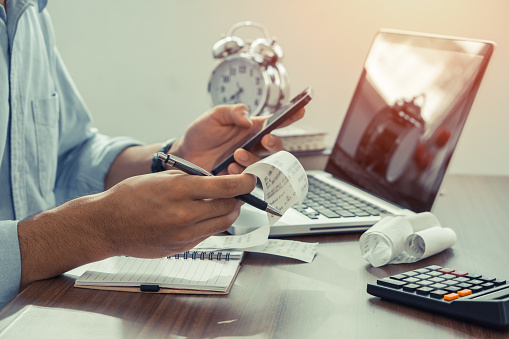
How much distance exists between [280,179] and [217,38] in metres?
1.24

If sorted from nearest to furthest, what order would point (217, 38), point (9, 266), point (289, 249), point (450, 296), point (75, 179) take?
point (450, 296) < point (9, 266) < point (289, 249) < point (75, 179) < point (217, 38)

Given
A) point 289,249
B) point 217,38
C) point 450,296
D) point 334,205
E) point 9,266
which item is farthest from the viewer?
point 217,38

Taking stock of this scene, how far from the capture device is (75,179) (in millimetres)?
1332

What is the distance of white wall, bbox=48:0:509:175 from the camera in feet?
5.46

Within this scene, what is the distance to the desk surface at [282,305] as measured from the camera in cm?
60

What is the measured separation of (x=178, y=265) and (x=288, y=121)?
0.40 m

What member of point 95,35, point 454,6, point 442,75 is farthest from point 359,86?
point 95,35

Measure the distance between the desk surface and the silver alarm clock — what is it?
71 centimetres

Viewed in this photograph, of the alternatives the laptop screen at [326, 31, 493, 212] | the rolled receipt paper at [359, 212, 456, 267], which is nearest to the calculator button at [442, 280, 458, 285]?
the rolled receipt paper at [359, 212, 456, 267]

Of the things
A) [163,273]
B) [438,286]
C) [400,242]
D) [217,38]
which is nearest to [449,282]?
[438,286]

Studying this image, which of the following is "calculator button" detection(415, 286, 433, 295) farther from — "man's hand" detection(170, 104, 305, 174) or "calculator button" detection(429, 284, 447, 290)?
"man's hand" detection(170, 104, 305, 174)

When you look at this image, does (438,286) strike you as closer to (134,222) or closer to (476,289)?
(476,289)

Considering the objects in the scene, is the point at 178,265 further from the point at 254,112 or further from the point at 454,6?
the point at 454,6

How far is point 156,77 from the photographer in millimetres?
1933
